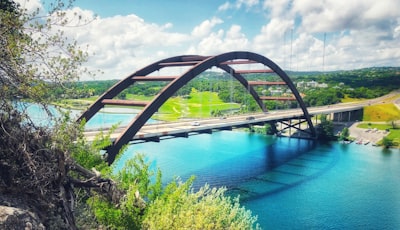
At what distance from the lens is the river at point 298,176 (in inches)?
989

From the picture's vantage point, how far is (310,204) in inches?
1089

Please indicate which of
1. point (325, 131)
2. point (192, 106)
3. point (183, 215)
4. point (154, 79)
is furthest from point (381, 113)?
point (183, 215)

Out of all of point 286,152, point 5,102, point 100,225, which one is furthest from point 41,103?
point 286,152

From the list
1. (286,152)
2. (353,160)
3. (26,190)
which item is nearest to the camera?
(26,190)

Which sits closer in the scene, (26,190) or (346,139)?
(26,190)

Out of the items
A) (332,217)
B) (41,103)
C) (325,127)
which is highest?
(41,103)

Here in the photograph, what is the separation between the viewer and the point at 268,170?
40.1 metres

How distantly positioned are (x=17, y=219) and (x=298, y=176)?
3508 cm

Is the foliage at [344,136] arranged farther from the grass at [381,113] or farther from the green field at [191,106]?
the green field at [191,106]

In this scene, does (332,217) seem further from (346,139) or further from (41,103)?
(346,139)

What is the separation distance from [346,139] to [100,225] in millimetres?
56792

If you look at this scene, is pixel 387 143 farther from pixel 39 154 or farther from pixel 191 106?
pixel 191 106

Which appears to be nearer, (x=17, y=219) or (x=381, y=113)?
(x=17, y=219)

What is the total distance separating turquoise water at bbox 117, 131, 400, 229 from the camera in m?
25.1
